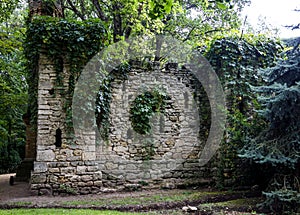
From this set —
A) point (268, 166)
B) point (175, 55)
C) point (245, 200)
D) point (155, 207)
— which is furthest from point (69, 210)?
point (175, 55)

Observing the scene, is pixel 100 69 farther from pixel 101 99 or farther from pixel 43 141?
pixel 43 141

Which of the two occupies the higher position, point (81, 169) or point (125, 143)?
point (125, 143)

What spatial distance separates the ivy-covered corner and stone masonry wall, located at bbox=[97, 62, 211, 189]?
2.03ft

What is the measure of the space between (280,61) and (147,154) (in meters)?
4.08

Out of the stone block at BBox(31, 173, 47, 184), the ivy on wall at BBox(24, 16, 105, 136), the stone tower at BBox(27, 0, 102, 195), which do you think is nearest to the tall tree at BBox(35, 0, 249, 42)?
the ivy on wall at BBox(24, 16, 105, 136)

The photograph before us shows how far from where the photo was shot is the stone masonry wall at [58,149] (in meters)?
7.09

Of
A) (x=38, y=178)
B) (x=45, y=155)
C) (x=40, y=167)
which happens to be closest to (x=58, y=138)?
(x=45, y=155)

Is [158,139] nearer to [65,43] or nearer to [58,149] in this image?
[58,149]

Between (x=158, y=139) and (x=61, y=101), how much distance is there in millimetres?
2812

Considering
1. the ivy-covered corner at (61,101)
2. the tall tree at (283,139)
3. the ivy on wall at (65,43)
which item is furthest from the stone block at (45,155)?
the tall tree at (283,139)

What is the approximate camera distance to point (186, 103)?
8.84 meters

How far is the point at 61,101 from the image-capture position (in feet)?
24.1

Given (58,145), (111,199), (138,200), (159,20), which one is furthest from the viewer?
(159,20)

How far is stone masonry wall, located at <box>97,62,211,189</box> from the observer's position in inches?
318
